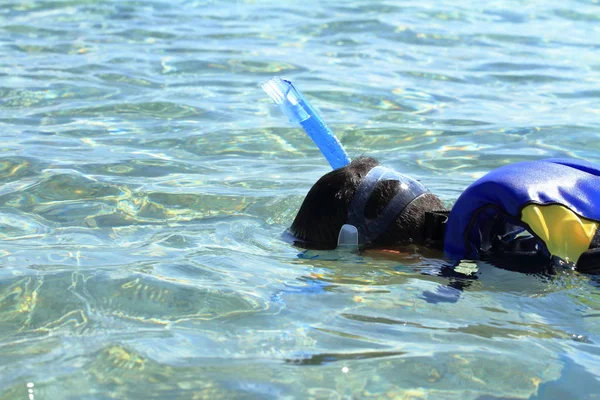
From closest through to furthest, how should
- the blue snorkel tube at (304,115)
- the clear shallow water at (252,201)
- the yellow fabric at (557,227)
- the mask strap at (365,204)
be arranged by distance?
1. the clear shallow water at (252,201)
2. the yellow fabric at (557,227)
3. the mask strap at (365,204)
4. the blue snorkel tube at (304,115)

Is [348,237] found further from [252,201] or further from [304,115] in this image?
[252,201]

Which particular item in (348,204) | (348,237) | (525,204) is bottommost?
(348,237)

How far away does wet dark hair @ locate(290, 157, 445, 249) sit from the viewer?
3.20 m

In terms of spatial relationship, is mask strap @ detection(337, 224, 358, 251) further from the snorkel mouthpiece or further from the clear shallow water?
the snorkel mouthpiece

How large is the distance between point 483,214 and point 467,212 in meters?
0.08

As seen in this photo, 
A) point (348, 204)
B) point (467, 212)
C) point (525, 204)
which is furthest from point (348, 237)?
point (525, 204)

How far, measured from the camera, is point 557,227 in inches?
107

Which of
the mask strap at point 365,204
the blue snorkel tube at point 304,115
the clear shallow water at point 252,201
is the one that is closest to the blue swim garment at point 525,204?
the clear shallow water at point 252,201

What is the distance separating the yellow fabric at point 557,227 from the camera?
272 centimetres

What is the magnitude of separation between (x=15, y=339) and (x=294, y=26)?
24.5 feet

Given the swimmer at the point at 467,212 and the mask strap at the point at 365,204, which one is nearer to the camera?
the swimmer at the point at 467,212

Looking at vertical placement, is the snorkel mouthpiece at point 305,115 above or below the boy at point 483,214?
above

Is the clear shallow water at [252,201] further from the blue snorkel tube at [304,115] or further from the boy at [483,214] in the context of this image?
the blue snorkel tube at [304,115]

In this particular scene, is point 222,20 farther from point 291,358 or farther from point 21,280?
point 291,358
